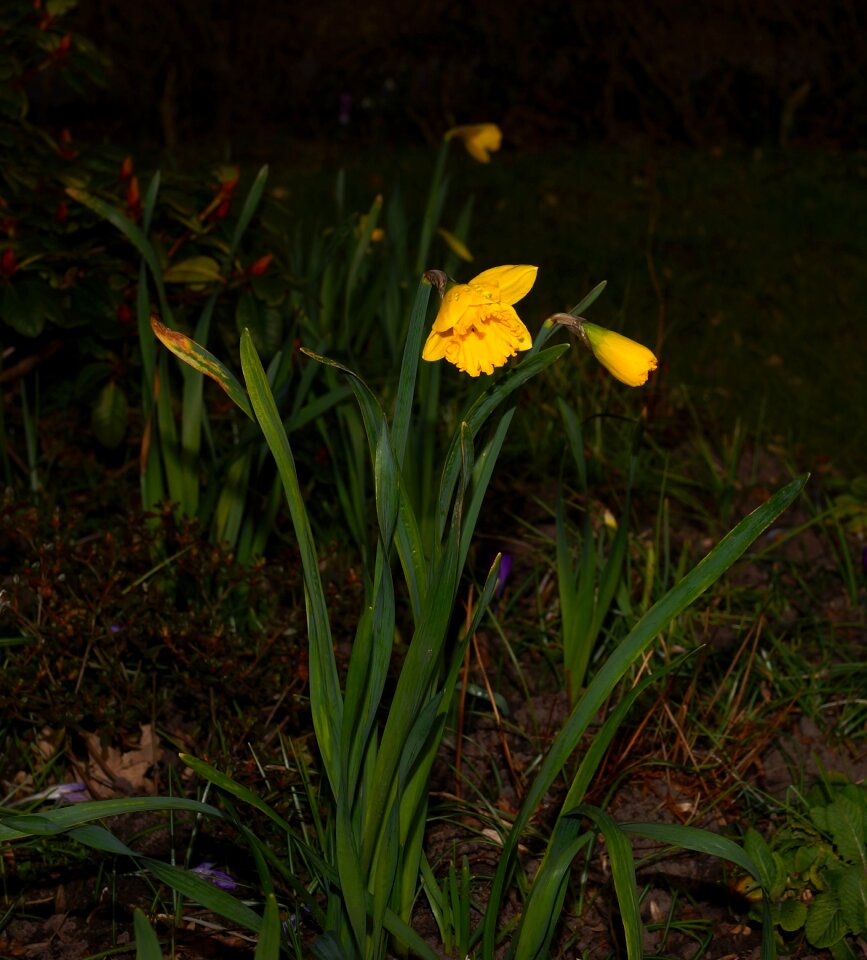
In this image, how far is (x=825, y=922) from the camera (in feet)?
5.24

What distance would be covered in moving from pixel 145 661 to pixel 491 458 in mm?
876

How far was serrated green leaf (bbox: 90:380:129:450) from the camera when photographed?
231 centimetres

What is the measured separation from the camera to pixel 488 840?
5.74ft

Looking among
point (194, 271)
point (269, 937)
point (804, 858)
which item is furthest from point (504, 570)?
point (269, 937)

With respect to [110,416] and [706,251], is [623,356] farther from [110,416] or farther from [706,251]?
[706,251]

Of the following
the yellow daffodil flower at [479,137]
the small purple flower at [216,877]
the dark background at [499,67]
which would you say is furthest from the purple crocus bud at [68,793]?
the dark background at [499,67]

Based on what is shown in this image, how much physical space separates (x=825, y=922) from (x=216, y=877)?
32.4 inches

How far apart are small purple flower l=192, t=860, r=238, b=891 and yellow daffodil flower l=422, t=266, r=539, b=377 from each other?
30.8 inches

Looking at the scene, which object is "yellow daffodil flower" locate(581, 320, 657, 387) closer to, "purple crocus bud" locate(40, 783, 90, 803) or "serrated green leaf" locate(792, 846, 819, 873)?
"serrated green leaf" locate(792, 846, 819, 873)

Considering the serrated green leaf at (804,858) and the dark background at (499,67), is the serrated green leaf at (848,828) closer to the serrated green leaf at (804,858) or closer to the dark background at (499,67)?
the serrated green leaf at (804,858)

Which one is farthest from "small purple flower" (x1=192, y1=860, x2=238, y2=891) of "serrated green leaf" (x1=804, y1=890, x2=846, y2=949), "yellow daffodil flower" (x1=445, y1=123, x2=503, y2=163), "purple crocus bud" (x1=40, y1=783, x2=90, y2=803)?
"yellow daffodil flower" (x1=445, y1=123, x2=503, y2=163)

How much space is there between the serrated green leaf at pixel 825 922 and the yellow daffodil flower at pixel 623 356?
2.65 ft

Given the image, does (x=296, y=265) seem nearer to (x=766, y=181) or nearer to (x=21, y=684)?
(x=21, y=684)

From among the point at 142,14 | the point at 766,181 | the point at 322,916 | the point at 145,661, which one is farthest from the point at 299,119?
the point at 322,916
